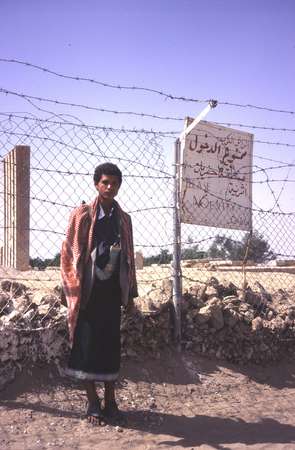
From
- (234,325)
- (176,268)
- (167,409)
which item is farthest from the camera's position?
(234,325)

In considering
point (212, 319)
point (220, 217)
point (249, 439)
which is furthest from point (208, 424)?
point (220, 217)

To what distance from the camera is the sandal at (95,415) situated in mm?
3490

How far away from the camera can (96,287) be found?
349 cm

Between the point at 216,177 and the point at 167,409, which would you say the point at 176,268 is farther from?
the point at 167,409

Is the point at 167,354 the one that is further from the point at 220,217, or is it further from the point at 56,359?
the point at 220,217

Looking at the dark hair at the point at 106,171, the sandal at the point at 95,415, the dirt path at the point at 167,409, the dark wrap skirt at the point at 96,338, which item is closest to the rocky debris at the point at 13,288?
the dirt path at the point at 167,409

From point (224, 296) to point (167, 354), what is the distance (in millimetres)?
1029

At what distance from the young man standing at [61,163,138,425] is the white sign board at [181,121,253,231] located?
51.0 inches

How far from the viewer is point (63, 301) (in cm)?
356

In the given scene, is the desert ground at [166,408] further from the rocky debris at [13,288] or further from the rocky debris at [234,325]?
the rocky debris at [13,288]

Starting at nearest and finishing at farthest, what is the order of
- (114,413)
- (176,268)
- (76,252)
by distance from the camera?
(76,252), (114,413), (176,268)

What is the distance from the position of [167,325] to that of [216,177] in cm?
148

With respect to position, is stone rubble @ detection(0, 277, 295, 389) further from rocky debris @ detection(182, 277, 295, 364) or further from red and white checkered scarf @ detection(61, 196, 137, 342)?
red and white checkered scarf @ detection(61, 196, 137, 342)

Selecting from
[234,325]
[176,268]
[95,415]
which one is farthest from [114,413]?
[234,325]
